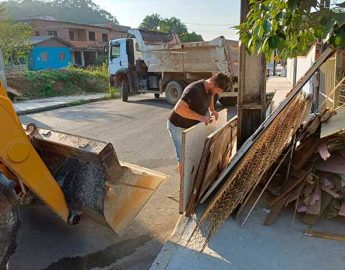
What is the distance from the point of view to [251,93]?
4.92m

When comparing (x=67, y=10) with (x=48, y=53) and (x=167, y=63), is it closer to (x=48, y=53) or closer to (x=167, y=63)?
(x=48, y=53)

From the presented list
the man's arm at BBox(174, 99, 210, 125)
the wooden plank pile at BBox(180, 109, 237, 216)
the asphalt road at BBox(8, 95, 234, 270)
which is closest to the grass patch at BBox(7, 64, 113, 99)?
the asphalt road at BBox(8, 95, 234, 270)

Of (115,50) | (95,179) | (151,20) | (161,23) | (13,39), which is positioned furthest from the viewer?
(151,20)

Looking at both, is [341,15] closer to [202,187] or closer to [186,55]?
[202,187]

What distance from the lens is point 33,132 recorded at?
391 centimetres

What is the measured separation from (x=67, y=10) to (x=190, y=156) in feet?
356

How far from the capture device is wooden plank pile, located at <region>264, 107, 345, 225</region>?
3.59m

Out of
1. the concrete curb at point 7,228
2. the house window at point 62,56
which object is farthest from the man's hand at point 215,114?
the house window at point 62,56

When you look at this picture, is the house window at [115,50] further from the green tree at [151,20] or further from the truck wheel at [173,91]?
the green tree at [151,20]

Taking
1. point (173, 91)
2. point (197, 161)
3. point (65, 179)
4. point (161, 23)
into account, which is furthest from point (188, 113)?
point (161, 23)

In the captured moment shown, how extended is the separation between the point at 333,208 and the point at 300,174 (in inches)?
18.4

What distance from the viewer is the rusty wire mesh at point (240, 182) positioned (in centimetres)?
354

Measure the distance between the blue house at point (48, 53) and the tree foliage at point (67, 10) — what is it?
5414cm

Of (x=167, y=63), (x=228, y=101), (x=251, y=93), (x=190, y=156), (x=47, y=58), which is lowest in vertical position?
(x=228, y=101)
